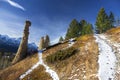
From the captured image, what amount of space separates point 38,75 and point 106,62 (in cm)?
1207

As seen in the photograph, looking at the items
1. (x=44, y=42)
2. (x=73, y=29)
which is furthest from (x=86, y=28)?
(x=44, y=42)

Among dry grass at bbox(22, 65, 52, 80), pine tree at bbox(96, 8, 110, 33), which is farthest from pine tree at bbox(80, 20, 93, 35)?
dry grass at bbox(22, 65, 52, 80)

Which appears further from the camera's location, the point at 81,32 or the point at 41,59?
the point at 81,32

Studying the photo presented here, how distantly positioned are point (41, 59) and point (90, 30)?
54.8 meters

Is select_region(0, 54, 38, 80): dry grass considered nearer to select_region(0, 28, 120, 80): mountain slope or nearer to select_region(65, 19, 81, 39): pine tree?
select_region(0, 28, 120, 80): mountain slope

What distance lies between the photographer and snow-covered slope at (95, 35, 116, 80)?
93.7 ft

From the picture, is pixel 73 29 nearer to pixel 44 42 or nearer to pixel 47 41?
pixel 44 42

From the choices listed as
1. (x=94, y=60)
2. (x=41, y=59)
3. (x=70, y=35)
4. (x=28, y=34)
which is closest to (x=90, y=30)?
(x=70, y=35)

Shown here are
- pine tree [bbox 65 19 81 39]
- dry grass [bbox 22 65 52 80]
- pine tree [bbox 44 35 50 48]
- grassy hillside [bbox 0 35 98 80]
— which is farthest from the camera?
pine tree [bbox 44 35 50 48]

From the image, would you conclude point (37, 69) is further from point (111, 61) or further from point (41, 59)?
point (111, 61)

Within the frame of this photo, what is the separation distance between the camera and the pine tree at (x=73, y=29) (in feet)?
302

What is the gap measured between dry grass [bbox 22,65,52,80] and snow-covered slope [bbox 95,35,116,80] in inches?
346

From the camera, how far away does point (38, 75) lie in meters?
36.2

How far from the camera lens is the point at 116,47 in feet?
131
